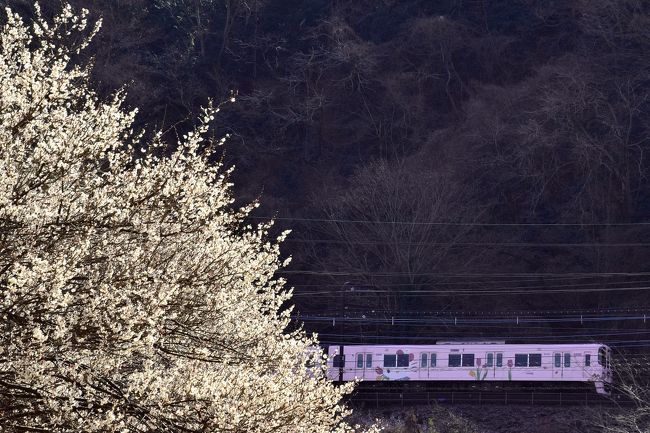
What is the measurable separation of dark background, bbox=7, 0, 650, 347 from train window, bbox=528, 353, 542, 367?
2483 mm

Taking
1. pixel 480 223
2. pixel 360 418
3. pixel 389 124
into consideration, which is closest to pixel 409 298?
pixel 480 223

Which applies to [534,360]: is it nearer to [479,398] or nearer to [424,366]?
[479,398]

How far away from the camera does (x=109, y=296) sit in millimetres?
6402

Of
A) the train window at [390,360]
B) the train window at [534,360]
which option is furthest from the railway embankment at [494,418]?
the train window at [390,360]

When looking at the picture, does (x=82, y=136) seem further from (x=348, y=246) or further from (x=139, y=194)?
(x=348, y=246)

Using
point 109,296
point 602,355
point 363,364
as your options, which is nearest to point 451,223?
point 363,364

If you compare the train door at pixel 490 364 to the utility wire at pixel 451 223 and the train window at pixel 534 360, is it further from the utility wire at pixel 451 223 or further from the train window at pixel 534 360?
the utility wire at pixel 451 223

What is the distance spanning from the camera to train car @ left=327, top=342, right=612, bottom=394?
101 ft

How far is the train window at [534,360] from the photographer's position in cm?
3114

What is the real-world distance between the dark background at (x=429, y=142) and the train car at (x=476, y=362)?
2.17 metres

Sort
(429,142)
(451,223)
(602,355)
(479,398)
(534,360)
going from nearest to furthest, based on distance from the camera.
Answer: (479,398), (602,355), (534,360), (451,223), (429,142)

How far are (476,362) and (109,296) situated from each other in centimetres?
2629

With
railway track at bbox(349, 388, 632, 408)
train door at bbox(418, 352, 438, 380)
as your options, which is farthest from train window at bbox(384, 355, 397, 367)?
Result: railway track at bbox(349, 388, 632, 408)

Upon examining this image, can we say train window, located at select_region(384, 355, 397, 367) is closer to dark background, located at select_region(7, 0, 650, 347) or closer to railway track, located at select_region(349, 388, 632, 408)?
railway track, located at select_region(349, 388, 632, 408)
